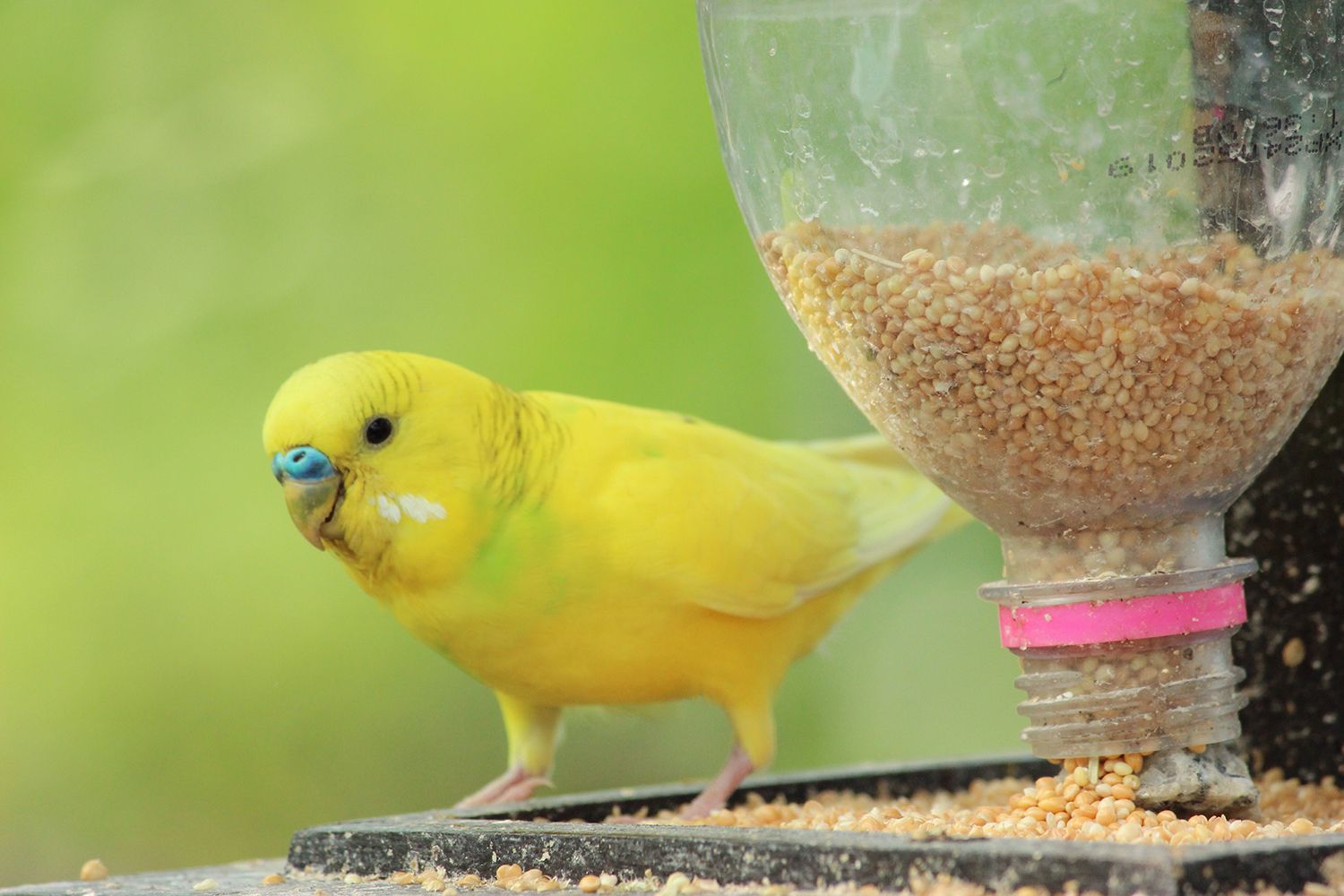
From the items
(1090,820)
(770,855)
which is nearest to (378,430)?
(770,855)

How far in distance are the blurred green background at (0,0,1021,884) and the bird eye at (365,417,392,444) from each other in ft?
9.40

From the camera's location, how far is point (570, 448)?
2.29m

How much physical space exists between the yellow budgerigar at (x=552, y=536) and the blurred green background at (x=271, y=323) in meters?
2.68

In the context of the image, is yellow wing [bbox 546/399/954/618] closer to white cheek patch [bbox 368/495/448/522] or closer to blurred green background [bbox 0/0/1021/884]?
white cheek patch [bbox 368/495/448/522]

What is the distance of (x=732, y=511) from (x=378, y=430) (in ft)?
1.75

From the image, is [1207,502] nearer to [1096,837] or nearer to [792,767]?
[1096,837]

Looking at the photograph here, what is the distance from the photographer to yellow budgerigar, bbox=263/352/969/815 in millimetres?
2127

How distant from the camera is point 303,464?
2.09m

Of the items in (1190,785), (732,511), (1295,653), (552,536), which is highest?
(732,511)

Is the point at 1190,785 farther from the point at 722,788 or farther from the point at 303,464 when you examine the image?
the point at 303,464

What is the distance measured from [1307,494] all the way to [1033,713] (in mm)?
668

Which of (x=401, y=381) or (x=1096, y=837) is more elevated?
(x=401, y=381)

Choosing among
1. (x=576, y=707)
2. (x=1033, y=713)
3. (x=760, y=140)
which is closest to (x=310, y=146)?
(x=576, y=707)

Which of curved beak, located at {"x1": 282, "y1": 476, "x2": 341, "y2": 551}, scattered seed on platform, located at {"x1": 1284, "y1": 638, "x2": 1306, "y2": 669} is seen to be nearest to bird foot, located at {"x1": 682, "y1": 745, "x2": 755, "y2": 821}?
curved beak, located at {"x1": 282, "y1": 476, "x2": 341, "y2": 551}
